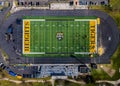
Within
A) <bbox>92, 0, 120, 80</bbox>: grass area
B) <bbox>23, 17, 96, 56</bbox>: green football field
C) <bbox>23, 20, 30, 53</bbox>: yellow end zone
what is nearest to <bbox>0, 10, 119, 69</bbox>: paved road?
<bbox>92, 0, 120, 80</bbox>: grass area

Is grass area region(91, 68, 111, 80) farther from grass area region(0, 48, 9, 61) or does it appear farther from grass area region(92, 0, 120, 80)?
grass area region(0, 48, 9, 61)

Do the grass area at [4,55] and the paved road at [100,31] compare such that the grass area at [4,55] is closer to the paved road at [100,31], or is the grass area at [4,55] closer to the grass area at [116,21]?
the paved road at [100,31]

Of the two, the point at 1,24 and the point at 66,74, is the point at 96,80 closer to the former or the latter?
the point at 66,74

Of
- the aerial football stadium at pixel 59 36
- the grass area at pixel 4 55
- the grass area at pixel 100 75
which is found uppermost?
the aerial football stadium at pixel 59 36

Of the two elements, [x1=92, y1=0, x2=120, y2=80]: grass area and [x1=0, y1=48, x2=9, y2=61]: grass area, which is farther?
[x1=0, y1=48, x2=9, y2=61]: grass area

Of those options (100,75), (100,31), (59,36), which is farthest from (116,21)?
(59,36)

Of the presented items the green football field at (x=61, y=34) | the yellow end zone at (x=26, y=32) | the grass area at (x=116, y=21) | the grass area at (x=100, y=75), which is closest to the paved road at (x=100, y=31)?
the grass area at (x=116, y=21)

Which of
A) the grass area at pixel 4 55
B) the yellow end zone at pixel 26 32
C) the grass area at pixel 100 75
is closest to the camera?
the grass area at pixel 100 75

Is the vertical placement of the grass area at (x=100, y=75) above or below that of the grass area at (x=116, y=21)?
below

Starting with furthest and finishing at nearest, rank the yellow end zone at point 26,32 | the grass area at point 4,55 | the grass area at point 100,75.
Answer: the grass area at point 4,55
the yellow end zone at point 26,32
the grass area at point 100,75

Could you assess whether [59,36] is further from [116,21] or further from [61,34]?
[116,21]
